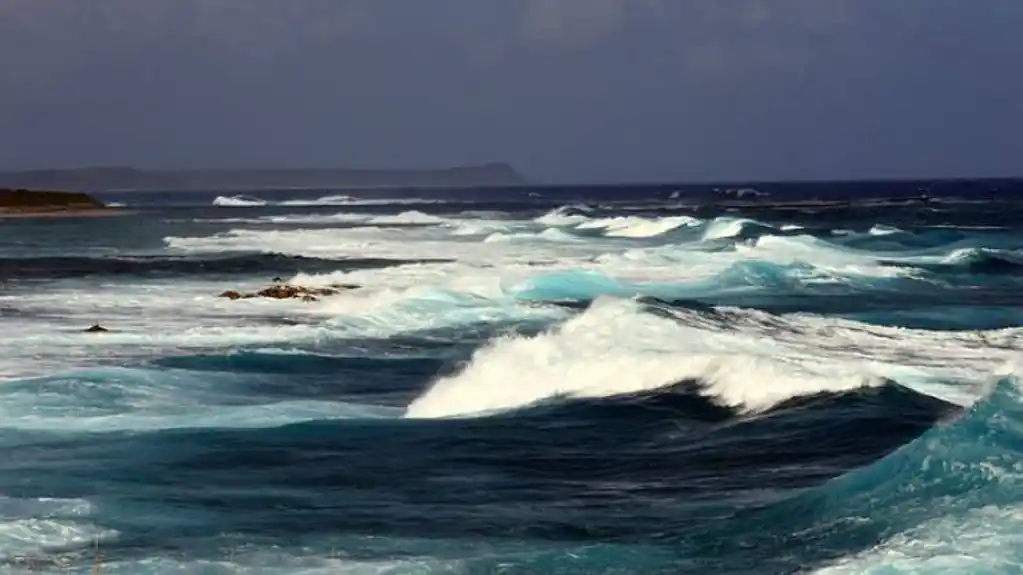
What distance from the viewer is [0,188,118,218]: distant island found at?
104738 millimetres

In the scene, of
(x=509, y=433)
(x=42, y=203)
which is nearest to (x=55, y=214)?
(x=42, y=203)

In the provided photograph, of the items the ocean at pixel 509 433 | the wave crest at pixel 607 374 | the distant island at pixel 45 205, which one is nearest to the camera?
the ocean at pixel 509 433

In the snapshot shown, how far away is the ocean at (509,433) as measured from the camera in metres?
11.3

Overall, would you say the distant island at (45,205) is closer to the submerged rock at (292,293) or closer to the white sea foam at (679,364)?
the submerged rock at (292,293)

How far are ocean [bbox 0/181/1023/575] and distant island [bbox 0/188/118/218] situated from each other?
7203 centimetres

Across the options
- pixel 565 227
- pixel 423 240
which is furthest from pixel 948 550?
pixel 565 227

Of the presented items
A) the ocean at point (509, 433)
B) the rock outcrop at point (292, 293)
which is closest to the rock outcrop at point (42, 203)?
the rock outcrop at point (292, 293)

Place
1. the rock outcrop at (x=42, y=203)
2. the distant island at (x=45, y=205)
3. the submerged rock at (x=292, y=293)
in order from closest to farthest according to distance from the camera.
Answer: the submerged rock at (x=292, y=293)
the distant island at (x=45, y=205)
the rock outcrop at (x=42, y=203)

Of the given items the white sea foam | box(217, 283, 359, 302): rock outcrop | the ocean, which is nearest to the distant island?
box(217, 283, 359, 302): rock outcrop

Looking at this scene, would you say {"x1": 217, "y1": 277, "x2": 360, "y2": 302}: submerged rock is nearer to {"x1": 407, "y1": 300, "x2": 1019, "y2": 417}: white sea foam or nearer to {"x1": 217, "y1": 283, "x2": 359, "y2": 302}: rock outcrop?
{"x1": 217, "y1": 283, "x2": 359, "y2": 302}: rock outcrop

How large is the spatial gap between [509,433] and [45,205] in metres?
102

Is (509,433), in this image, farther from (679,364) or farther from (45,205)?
(45,205)

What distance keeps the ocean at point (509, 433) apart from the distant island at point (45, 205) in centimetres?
7203

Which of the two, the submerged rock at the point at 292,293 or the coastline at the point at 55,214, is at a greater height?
the submerged rock at the point at 292,293
